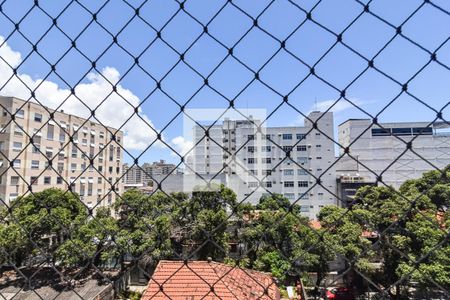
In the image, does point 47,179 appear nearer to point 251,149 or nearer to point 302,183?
point 251,149

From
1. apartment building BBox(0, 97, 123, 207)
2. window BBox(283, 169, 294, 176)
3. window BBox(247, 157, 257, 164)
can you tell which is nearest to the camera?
apartment building BBox(0, 97, 123, 207)

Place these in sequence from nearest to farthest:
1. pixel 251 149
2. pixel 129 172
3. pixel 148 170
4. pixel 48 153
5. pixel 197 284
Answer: pixel 129 172
pixel 197 284
pixel 148 170
pixel 48 153
pixel 251 149

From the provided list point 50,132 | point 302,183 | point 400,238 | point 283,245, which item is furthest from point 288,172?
point 50,132

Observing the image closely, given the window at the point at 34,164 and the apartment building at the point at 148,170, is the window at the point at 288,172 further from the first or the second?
the window at the point at 34,164

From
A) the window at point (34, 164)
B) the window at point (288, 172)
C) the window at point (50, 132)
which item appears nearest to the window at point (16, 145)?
the window at point (34, 164)

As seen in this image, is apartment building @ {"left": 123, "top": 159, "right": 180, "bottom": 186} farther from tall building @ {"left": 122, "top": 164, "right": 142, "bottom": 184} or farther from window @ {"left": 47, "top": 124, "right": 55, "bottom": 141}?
window @ {"left": 47, "top": 124, "right": 55, "bottom": 141}

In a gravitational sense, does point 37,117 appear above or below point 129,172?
above

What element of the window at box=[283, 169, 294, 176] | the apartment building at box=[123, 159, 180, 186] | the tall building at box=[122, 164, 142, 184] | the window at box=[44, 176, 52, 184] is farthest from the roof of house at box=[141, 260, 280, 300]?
the window at box=[283, 169, 294, 176]

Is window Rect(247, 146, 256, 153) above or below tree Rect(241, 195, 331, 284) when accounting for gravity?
above

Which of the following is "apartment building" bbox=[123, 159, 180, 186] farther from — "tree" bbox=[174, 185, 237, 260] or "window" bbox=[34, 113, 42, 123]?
"window" bbox=[34, 113, 42, 123]

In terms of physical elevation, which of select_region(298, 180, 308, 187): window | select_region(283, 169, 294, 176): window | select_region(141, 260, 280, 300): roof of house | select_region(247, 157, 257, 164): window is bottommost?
select_region(141, 260, 280, 300): roof of house

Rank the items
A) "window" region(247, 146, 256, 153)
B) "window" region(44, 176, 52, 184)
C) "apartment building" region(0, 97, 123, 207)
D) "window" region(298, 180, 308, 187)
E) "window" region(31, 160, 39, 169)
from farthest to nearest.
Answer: "window" region(298, 180, 308, 187) → "window" region(247, 146, 256, 153) → "window" region(44, 176, 52, 184) → "window" region(31, 160, 39, 169) → "apartment building" region(0, 97, 123, 207)

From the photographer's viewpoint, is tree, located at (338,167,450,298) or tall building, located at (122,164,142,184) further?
tree, located at (338,167,450,298)

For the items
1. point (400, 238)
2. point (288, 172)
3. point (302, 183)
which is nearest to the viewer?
point (400, 238)
